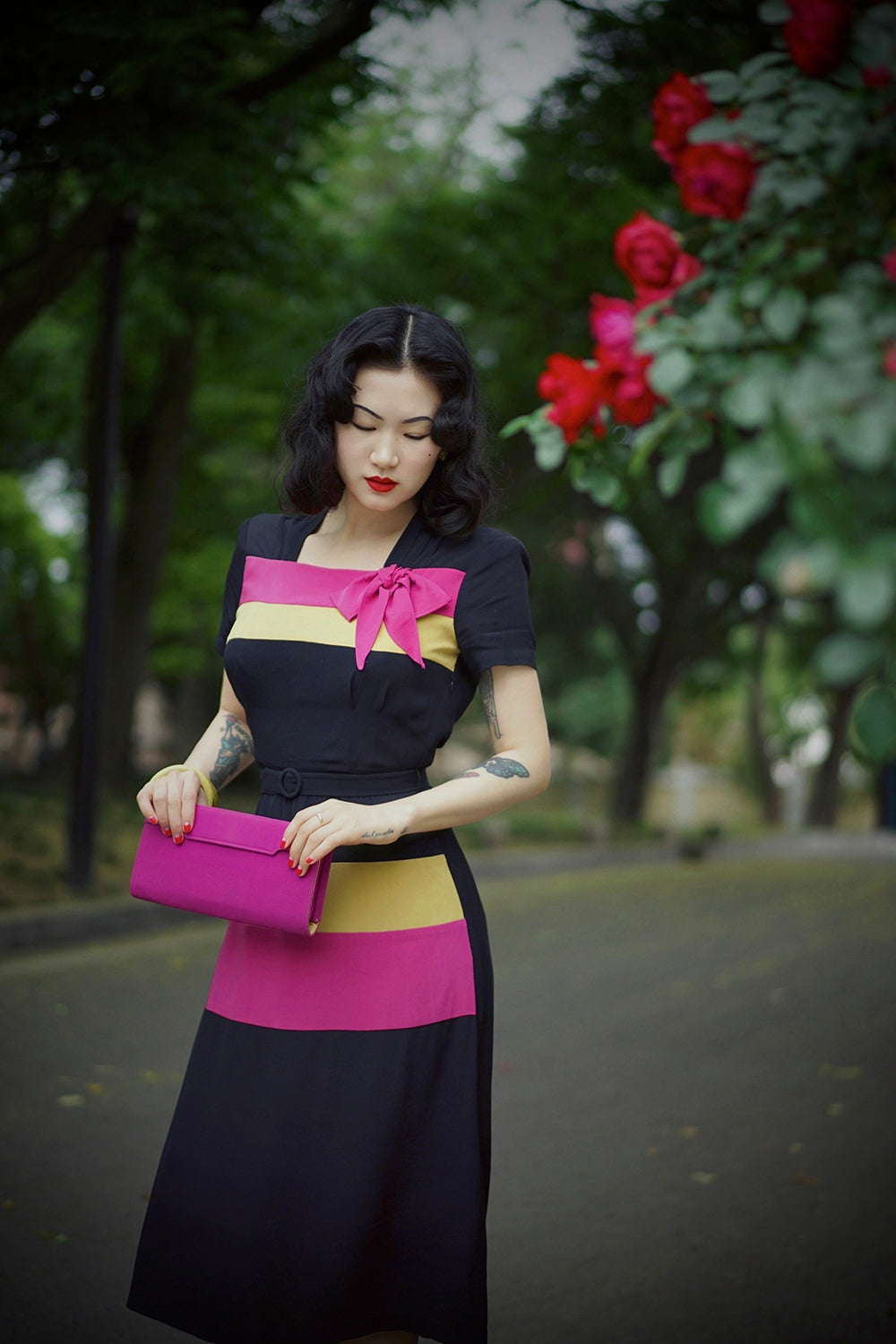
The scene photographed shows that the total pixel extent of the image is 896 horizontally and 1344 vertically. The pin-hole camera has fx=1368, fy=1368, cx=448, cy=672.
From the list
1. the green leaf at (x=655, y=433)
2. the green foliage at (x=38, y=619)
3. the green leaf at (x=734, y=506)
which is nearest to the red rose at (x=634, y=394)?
the green leaf at (x=655, y=433)

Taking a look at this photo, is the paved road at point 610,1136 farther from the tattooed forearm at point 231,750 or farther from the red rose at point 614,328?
the red rose at point 614,328

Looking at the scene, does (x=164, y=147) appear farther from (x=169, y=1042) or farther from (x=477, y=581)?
(x=477, y=581)

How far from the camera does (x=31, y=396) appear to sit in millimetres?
15820

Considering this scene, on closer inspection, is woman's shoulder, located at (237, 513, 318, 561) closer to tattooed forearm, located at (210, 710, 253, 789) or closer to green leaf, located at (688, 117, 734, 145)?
tattooed forearm, located at (210, 710, 253, 789)

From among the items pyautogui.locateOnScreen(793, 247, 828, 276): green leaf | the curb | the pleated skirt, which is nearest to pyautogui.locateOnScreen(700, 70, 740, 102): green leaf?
pyautogui.locateOnScreen(793, 247, 828, 276): green leaf

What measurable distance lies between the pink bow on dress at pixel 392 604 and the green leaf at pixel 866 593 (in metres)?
1.25

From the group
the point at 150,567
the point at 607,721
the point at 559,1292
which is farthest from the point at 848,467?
the point at 607,721

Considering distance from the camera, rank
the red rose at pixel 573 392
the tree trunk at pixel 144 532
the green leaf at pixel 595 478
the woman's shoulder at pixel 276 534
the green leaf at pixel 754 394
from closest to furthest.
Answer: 1. the green leaf at pixel 754 394
2. the red rose at pixel 573 392
3. the green leaf at pixel 595 478
4. the woman's shoulder at pixel 276 534
5. the tree trunk at pixel 144 532

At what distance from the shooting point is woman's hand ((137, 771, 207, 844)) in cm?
243

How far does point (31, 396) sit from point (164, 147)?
8843 mm

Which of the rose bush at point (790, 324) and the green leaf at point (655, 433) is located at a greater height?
the rose bush at point (790, 324)

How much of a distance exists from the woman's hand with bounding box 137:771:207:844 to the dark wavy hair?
63cm

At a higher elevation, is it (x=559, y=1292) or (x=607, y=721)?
(x=559, y=1292)

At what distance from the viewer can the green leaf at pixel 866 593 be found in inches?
48.8
